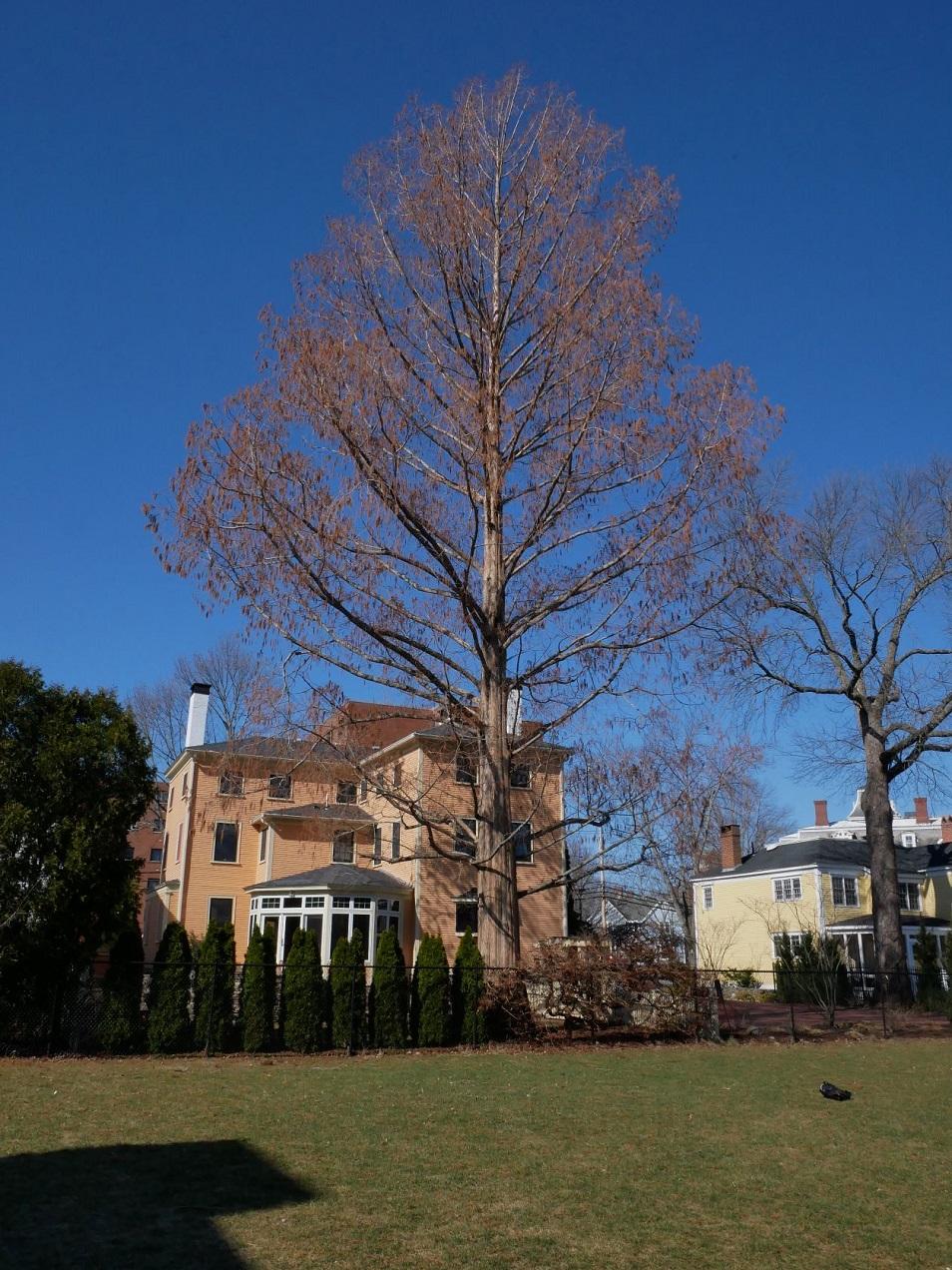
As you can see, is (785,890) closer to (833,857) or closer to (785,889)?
(785,889)

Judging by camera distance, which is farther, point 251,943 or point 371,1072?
point 251,943

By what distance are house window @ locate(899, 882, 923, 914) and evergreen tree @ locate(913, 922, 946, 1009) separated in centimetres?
696

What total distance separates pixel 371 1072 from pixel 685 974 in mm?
5893

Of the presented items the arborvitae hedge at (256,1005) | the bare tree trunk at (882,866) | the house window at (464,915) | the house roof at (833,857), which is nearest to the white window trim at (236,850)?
the house window at (464,915)

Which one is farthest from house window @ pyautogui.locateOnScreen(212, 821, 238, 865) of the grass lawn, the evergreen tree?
the evergreen tree

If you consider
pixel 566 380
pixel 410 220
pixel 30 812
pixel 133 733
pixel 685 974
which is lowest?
pixel 685 974

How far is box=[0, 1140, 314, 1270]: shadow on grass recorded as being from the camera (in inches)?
199

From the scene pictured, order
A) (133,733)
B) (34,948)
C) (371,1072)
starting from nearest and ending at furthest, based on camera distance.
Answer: (371,1072) → (34,948) → (133,733)

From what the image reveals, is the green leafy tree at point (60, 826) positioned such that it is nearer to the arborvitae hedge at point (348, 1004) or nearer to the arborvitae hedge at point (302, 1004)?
the arborvitae hedge at point (302, 1004)

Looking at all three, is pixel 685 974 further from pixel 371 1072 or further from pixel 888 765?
pixel 888 765

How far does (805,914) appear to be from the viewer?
117 ft

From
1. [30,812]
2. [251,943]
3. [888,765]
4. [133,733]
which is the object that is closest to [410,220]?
[133,733]

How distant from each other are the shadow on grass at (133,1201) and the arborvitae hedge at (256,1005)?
6725 mm

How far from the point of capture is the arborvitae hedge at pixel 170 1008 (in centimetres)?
1366
